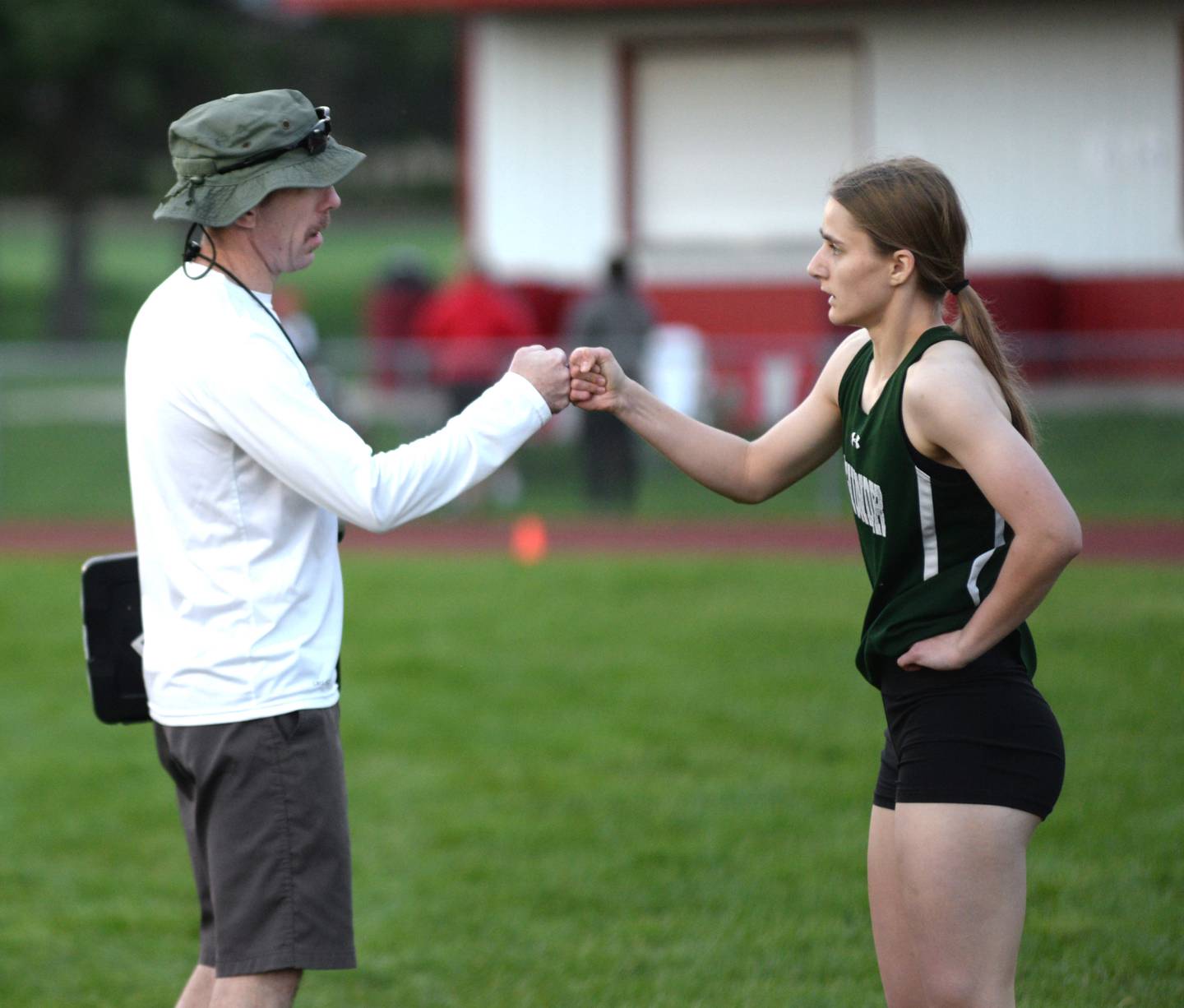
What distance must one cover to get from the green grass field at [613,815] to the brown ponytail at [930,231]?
2.10 meters

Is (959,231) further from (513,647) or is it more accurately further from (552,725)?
(513,647)

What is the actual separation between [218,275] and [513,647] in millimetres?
6303

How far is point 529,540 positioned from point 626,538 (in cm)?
80

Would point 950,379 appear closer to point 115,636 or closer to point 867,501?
point 867,501

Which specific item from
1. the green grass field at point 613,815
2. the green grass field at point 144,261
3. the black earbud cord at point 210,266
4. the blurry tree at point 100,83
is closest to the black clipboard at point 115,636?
the black earbud cord at point 210,266

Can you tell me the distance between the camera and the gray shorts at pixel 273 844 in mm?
3455

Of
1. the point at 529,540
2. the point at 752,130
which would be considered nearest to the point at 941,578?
the point at 529,540

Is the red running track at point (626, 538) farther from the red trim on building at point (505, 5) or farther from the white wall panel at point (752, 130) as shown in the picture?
the red trim on building at point (505, 5)

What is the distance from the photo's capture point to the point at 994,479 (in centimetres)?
324

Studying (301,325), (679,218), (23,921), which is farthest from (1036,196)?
(23,921)

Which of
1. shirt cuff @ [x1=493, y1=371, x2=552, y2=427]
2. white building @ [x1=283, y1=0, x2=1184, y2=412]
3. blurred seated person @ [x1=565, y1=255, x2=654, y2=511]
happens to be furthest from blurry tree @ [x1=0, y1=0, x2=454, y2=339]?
shirt cuff @ [x1=493, y1=371, x2=552, y2=427]

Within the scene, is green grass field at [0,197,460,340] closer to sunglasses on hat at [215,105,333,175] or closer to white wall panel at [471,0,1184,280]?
white wall panel at [471,0,1184,280]

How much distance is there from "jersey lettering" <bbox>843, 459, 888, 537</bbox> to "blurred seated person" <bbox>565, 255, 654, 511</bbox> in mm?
10867

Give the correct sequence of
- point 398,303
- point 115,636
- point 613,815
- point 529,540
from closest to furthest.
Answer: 1. point 115,636
2. point 613,815
3. point 529,540
4. point 398,303
